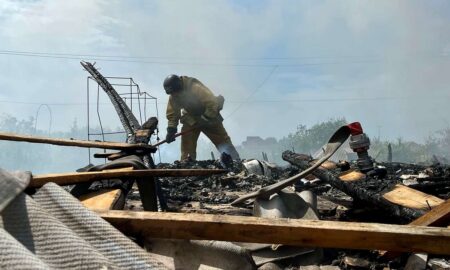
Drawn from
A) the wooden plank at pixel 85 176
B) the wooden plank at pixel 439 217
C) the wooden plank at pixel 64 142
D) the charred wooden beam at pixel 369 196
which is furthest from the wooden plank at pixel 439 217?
the wooden plank at pixel 64 142

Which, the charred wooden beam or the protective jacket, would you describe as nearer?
the charred wooden beam

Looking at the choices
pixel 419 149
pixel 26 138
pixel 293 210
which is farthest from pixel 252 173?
pixel 419 149

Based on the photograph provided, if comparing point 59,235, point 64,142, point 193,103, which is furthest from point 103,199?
point 193,103

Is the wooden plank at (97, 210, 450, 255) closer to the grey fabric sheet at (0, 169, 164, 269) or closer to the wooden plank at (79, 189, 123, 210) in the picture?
the grey fabric sheet at (0, 169, 164, 269)

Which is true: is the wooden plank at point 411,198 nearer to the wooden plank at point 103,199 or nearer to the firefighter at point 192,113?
the wooden plank at point 103,199

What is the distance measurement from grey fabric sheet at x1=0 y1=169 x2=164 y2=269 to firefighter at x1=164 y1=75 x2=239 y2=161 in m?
10.9

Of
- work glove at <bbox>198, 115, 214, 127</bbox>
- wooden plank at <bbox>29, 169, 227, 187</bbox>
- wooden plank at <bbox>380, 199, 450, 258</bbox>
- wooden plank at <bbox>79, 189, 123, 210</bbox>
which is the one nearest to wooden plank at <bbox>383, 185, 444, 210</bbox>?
wooden plank at <bbox>380, 199, 450, 258</bbox>

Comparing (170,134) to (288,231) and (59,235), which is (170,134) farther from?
Answer: (59,235)

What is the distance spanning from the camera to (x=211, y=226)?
4.99ft

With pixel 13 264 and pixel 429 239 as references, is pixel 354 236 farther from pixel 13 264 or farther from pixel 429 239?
pixel 13 264

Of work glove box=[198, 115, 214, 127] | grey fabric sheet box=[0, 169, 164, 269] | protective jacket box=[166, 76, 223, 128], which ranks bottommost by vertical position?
grey fabric sheet box=[0, 169, 164, 269]

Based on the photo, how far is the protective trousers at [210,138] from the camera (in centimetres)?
1287

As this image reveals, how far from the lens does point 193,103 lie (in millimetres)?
12500

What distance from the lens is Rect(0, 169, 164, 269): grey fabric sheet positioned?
3.66 ft
